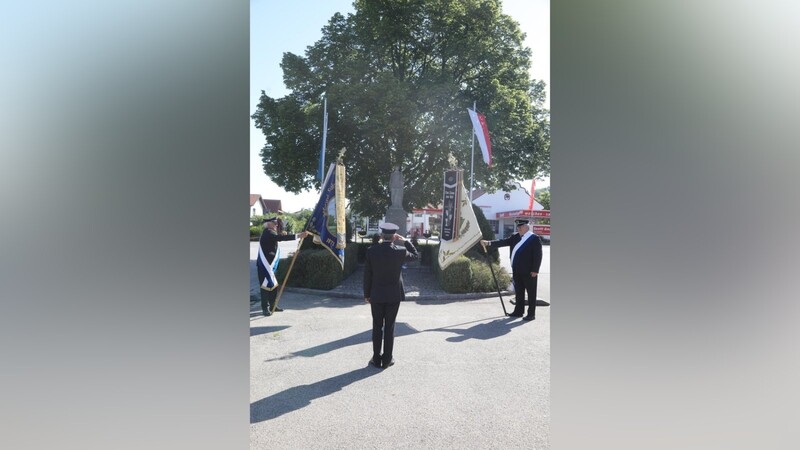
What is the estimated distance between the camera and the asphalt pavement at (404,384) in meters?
3.45

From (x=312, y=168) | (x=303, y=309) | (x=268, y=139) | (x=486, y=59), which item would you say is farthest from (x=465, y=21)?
(x=303, y=309)

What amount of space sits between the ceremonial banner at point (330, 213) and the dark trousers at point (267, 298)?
1.60 meters

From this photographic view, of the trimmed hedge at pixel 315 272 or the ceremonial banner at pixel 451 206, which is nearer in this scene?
the ceremonial banner at pixel 451 206

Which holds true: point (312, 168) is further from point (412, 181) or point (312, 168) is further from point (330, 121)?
point (412, 181)

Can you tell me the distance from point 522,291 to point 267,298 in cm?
492

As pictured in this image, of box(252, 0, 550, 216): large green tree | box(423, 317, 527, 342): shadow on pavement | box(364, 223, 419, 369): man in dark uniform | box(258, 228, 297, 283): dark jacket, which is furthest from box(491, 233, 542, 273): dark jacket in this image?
box(252, 0, 550, 216): large green tree

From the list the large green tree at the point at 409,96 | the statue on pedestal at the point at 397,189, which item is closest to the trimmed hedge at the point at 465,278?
the large green tree at the point at 409,96

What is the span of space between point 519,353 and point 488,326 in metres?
1.57

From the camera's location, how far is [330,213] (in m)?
7.36

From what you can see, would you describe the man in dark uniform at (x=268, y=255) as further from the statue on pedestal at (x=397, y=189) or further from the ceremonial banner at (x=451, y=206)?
the statue on pedestal at (x=397, y=189)

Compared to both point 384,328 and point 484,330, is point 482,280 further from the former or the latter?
point 384,328

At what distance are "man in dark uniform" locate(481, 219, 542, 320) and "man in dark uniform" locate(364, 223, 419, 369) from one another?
2.81m

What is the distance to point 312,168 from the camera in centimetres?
1730

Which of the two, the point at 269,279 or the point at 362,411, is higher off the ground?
the point at 269,279
